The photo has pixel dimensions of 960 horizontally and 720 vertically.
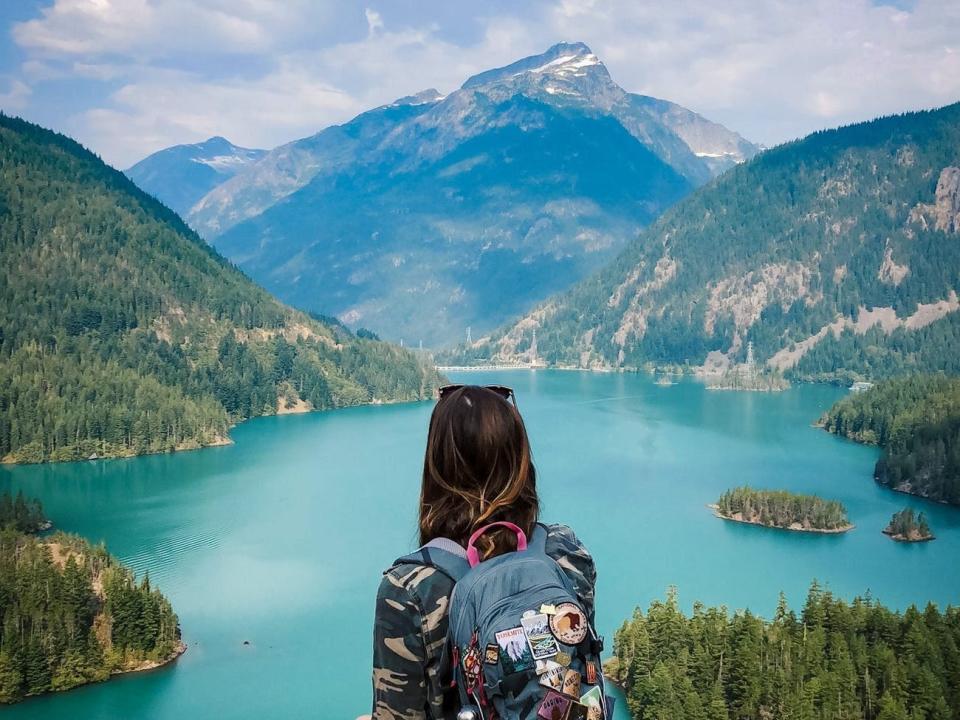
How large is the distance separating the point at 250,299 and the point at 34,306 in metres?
31.4

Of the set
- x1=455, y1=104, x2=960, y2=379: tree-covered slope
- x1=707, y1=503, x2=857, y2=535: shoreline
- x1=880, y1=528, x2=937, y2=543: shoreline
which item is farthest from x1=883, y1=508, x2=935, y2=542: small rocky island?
x1=455, y1=104, x2=960, y2=379: tree-covered slope

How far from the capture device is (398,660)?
3031 millimetres

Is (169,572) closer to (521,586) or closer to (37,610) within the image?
(37,610)

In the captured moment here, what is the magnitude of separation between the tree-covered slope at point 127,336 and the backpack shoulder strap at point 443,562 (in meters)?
75.3

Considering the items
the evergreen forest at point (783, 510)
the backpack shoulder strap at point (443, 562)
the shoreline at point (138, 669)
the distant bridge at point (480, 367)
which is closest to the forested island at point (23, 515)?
the shoreline at point (138, 669)

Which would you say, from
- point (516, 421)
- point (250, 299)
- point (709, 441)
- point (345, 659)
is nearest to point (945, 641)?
point (345, 659)

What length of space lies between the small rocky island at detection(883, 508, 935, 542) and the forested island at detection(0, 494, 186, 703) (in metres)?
37.7

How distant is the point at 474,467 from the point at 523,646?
69 centimetres

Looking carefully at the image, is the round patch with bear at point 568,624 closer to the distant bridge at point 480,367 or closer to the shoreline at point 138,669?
the shoreline at point 138,669

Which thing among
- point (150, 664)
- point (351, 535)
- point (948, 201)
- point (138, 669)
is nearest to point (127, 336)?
point (351, 535)

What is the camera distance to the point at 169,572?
41.8 m

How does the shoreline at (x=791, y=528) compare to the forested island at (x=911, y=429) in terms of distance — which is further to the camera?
the forested island at (x=911, y=429)

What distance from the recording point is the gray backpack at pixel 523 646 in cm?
271

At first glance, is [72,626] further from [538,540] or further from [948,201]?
[948,201]
